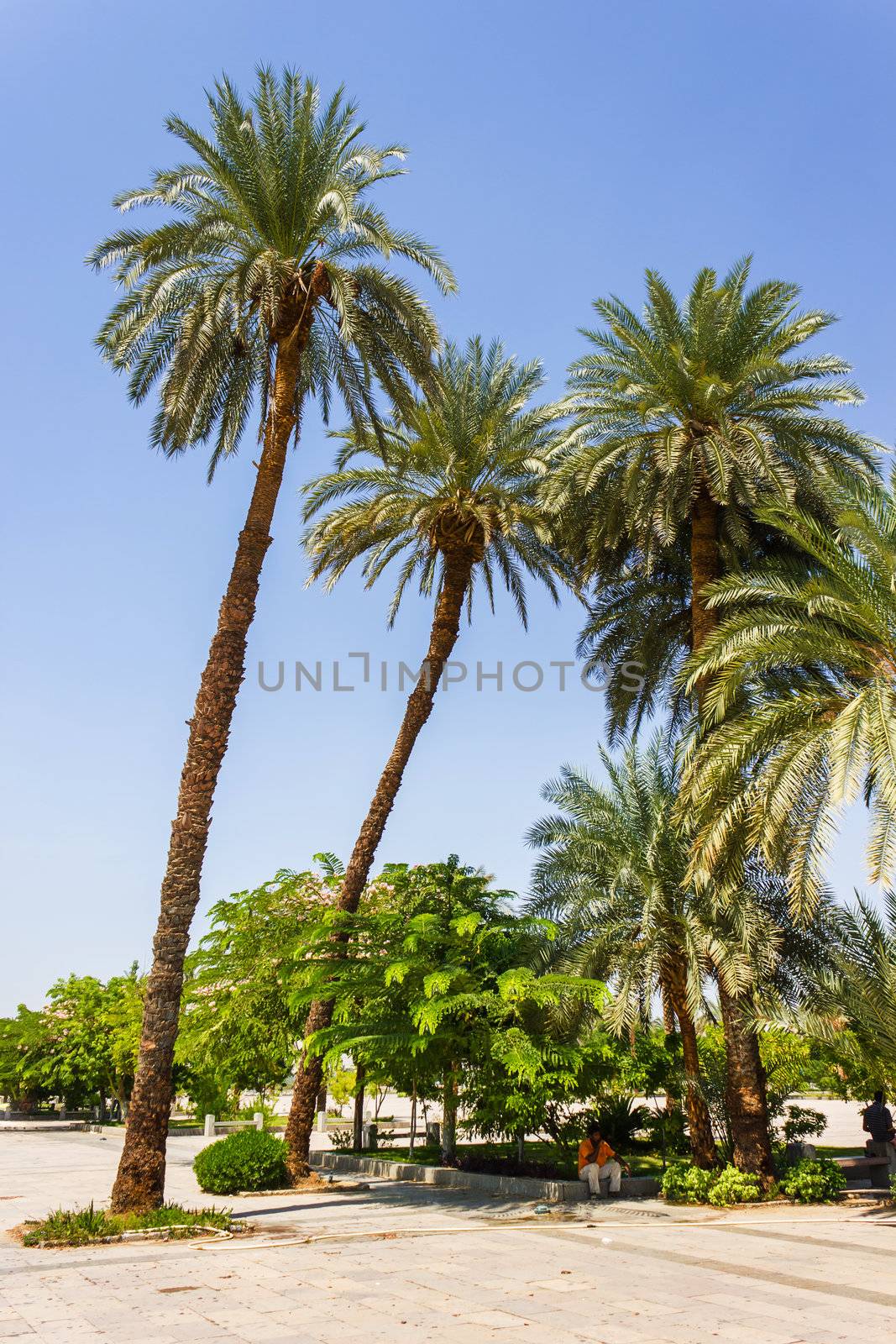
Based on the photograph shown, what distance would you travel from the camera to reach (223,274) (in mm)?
16656

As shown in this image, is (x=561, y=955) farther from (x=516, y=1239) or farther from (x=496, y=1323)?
(x=496, y=1323)

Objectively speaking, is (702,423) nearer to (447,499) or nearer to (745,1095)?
(447,499)

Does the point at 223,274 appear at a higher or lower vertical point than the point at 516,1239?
higher

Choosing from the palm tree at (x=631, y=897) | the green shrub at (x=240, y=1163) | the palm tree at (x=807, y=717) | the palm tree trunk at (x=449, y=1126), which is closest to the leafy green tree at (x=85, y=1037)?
the palm tree trunk at (x=449, y=1126)

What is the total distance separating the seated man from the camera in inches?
658

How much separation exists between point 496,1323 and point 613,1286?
6.34ft

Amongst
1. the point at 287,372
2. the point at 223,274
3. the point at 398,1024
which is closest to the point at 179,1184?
the point at 398,1024

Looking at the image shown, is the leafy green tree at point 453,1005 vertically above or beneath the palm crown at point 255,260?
beneath

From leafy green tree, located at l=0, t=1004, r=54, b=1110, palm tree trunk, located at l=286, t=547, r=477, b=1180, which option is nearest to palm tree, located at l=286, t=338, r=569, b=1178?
palm tree trunk, located at l=286, t=547, r=477, b=1180

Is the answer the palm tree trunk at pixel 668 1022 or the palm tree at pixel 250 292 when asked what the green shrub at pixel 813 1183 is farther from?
the palm tree at pixel 250 292

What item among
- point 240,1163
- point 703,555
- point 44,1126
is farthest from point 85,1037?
point 703,555

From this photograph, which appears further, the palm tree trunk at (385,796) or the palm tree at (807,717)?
the palm tree trunk at (385,796)

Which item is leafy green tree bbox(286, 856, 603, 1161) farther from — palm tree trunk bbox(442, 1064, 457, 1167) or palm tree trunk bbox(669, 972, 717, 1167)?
palm tree trunk bbox(669, 972, 717, 1167)

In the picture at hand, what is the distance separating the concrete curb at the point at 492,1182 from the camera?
54.5 ft
